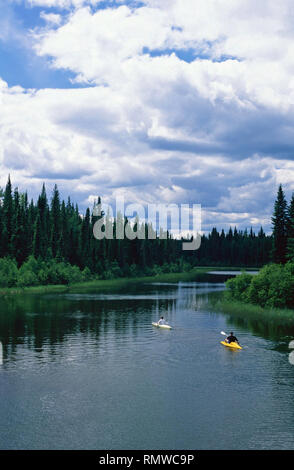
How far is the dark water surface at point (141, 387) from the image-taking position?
24.4 metres

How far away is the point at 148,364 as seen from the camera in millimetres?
39719

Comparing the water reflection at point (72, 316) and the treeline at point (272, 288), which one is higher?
the treeline at point (272, 288)

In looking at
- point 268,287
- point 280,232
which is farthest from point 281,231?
point 268,287

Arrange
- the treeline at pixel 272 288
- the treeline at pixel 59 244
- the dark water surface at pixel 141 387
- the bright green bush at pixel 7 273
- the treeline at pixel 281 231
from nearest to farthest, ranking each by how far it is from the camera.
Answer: the dark water surface at pixel 141 387 < the treeline at pixel 272 288 < the treeline at pixel 281 231 < the bright green bush at pixel 7 273 < the treeline at pixel 59 244

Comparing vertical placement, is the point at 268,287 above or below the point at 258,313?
above

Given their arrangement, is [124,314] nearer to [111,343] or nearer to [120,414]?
[111,343]

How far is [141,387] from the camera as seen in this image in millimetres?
33156

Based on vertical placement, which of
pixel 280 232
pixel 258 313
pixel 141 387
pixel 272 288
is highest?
pixel 280 232

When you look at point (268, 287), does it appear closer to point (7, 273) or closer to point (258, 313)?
point (258, 313)

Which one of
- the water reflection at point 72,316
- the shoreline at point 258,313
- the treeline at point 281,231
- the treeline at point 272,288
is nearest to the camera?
the water reflection at point 72,316

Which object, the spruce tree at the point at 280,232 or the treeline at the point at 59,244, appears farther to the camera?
the treeline at the point at 59,244

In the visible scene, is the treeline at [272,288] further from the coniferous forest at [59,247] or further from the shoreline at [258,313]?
the coniferous forest at [59,247]

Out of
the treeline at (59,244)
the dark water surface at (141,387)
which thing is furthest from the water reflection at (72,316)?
the treeline at (59,244)

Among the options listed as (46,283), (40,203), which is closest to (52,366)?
(46,283)
